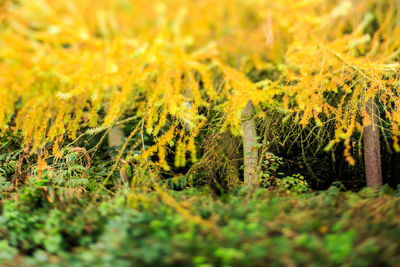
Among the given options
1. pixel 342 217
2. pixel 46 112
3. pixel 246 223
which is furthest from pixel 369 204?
pixel 46 112

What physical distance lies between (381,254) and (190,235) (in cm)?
119

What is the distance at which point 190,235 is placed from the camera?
191 centimetres

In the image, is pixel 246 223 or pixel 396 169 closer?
pixel 246 223

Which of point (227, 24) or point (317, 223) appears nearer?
point (317, 223)

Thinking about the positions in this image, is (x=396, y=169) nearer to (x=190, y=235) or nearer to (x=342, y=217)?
(x=342, y=217)

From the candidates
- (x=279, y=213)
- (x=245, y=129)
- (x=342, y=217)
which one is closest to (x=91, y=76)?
(x=279, y=213)

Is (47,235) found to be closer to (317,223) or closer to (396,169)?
(317,223)

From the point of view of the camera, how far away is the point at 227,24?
232 centimetres

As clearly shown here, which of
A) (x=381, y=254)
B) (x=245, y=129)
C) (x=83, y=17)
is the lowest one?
(x=381, y=254)

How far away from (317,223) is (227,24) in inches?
64.8

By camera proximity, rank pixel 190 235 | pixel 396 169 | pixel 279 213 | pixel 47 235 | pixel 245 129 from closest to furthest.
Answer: pixel 190 235 → pixel 279 213 → pixel 47 235 → pixel 245 129 → pixel 396 169

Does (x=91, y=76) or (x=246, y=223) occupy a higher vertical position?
(x=91, y=76)

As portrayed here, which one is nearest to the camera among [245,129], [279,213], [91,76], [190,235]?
[190,235]

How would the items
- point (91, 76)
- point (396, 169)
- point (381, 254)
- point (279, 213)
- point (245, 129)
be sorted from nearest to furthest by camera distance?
point (381, 254)
point (91, 76)
point (279, 213)
point (245, 129)
point (396, 169)
